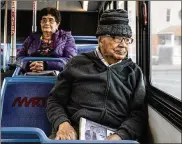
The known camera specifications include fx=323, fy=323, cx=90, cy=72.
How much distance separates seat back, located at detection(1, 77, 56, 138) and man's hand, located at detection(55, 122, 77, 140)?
0.42 metres

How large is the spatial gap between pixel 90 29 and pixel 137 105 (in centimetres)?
758

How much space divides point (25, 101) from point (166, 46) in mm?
977

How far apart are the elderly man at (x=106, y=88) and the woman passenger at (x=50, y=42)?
1.03 metres

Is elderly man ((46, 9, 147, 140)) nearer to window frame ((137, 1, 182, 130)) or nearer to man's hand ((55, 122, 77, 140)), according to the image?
man's hand ((55, 122, 77, 140))

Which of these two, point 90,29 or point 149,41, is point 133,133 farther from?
point 90,29

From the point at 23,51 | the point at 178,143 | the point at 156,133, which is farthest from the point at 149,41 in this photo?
the point at 23,51

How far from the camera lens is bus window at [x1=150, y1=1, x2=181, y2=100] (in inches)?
60.2

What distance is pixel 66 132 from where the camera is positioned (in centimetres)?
164

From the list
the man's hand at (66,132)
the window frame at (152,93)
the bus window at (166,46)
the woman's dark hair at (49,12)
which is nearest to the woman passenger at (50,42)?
the woman's dark hair at (49,12)

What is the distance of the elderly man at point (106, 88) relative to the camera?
66.9 inches

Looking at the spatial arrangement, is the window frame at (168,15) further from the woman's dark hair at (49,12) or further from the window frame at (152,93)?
the woman's dark hair at (49,12)

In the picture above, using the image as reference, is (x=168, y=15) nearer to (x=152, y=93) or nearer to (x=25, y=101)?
(x=152, y=93)

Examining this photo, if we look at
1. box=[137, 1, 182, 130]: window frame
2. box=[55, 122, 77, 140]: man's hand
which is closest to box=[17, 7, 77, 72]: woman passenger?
Answer: box=[137, 1, 182, 130]: window frame

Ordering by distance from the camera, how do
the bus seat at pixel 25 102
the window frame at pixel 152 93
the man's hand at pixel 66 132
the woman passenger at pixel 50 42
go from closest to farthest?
the window frame at pixel 152 93 < the man's hand at pixel 66 132 < the bus seat at pixel 25 102 < the woman passenger at pixel 50 42
